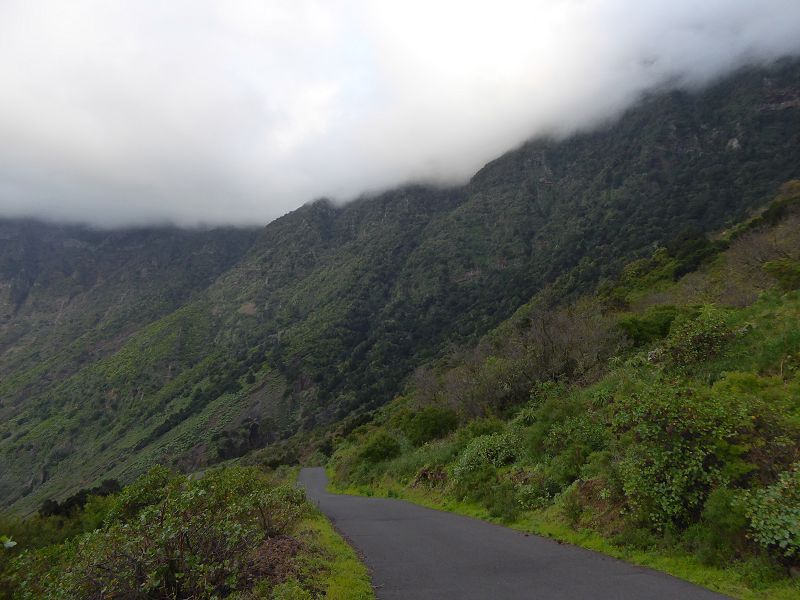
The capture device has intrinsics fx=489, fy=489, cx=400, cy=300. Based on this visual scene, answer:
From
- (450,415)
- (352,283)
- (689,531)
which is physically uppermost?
(352,283)

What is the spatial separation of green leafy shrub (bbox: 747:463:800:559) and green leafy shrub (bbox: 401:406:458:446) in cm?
Result: 2179

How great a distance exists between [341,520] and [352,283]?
418 feet

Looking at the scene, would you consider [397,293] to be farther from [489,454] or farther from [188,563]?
[188,563]

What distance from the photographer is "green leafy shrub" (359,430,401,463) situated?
102ft

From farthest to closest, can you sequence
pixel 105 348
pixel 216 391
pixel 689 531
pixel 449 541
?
pixel 105 348
pixel 216 391
pixel 449 541
pixel 689 531

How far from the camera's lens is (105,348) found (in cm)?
19162

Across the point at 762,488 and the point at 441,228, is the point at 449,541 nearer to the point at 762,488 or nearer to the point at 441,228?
the point at 762,488

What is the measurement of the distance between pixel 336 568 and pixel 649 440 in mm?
6030

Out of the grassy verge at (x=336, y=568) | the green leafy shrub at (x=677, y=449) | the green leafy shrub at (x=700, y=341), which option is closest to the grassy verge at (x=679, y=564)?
the green leafy shrub at (x=677, y=449)

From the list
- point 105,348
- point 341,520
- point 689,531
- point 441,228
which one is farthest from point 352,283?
point 689,531

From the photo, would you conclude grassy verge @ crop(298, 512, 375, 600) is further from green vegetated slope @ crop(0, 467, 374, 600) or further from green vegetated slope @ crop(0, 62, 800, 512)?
green vegetated slope @ crop(0, 62, 800, 512)

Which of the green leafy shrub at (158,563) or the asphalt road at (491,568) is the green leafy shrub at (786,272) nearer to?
the asphalt road at (491,568)

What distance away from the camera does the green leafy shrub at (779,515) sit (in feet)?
20.5

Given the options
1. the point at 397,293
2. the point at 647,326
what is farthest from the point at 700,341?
the point at 397,293
